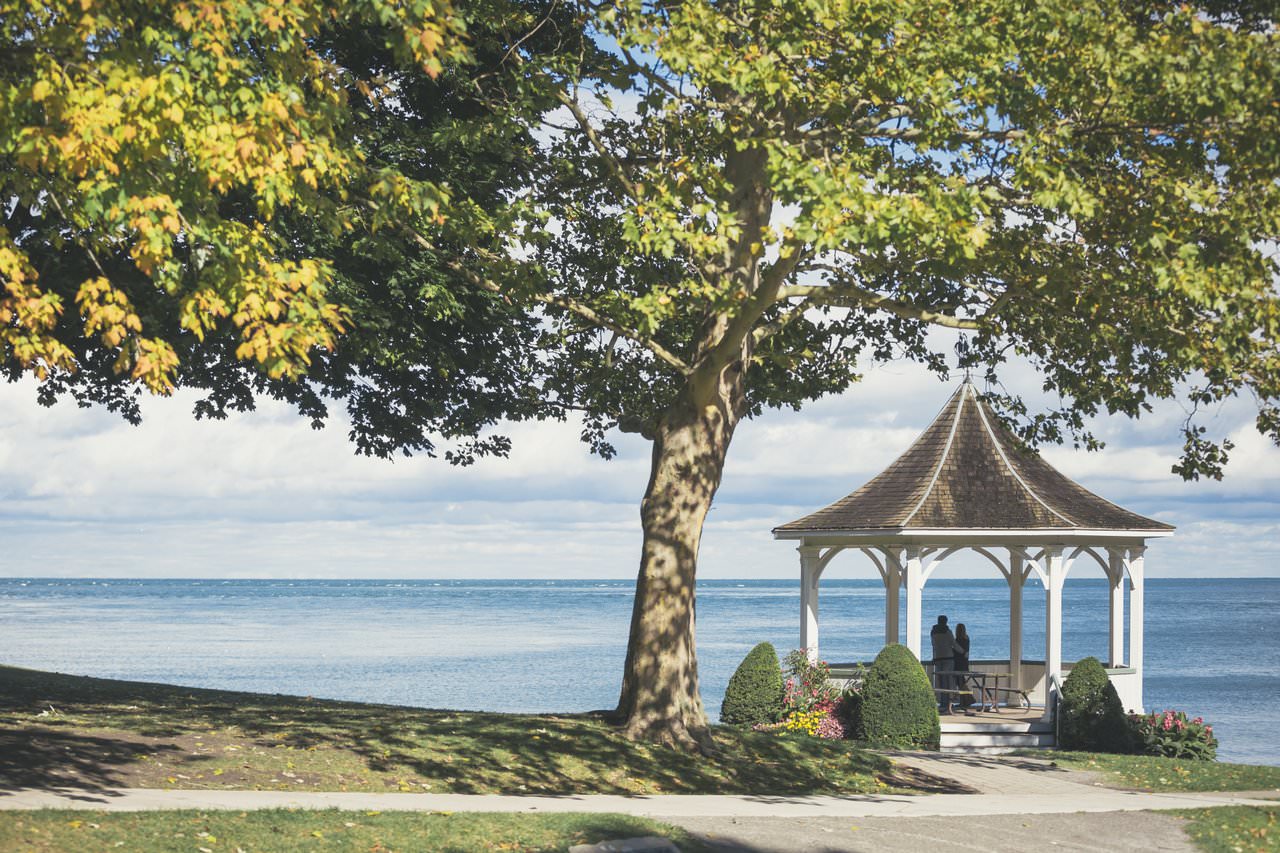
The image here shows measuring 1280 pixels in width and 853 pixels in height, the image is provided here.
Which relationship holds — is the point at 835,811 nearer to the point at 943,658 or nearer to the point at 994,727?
the point at 994,727

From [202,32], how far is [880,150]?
251 inches

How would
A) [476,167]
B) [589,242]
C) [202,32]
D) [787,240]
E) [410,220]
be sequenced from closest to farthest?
[202,32], [787,240], [410,220], [476,167], [589,242]

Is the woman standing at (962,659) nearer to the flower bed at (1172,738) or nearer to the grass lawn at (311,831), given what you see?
the flower bed at (1172,738)

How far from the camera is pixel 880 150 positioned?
12.8 metres

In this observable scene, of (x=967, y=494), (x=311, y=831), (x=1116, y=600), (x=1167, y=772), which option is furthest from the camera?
(x=1116, y=600)

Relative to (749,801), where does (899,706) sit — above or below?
above

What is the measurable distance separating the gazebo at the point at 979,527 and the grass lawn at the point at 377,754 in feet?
17.9

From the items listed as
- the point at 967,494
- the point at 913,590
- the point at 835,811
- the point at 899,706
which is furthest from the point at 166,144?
the point at 967,494

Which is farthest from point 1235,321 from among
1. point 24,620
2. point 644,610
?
point 24,620

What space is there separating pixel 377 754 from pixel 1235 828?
27.6 feet

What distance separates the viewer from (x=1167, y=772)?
704 inches

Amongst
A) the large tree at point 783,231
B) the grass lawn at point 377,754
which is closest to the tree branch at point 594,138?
the large tree at point 783,231

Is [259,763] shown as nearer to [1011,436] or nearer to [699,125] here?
[699,125]

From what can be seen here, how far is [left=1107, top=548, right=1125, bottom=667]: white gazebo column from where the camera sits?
935 inches
